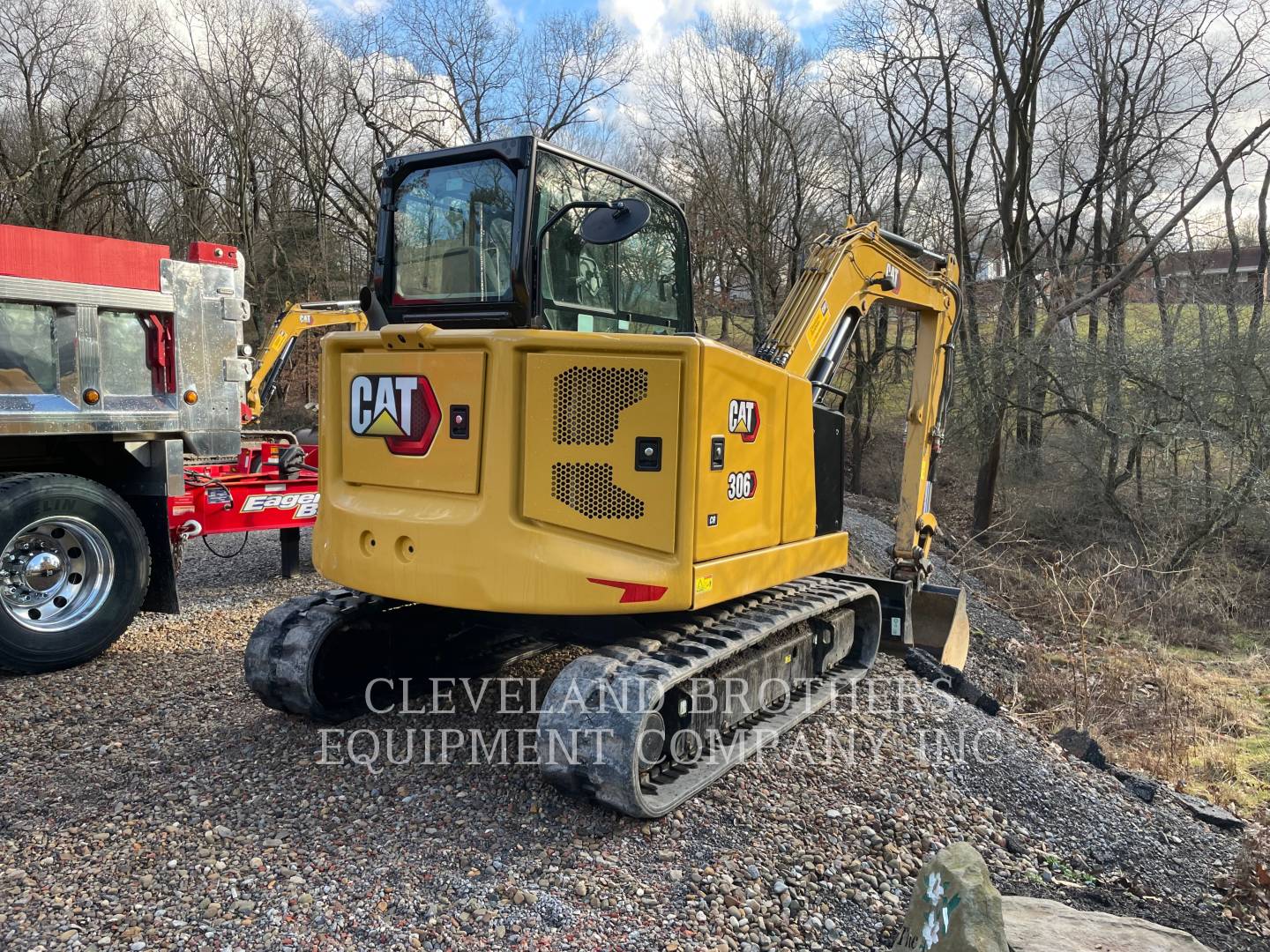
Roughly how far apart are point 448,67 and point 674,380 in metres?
23.2

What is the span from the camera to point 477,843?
3482 millimetres

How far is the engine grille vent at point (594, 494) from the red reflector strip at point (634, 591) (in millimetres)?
270

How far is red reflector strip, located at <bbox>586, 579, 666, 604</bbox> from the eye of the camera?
3643 mm

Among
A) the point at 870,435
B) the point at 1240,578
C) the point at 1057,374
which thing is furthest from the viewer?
the point at 870,435

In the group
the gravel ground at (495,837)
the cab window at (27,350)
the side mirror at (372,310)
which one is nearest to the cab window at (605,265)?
the side mirror at (372,310)

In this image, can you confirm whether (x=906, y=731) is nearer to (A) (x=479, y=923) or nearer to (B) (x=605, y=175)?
(A) (x=479, y=923)

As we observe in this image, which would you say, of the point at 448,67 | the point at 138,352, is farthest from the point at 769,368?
the point at 448,67

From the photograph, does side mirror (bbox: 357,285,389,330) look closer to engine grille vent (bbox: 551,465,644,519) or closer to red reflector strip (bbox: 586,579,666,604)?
engine grille vent (bbox: 551,465,644,519)

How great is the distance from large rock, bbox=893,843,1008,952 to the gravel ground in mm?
391

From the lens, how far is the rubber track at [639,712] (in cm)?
343

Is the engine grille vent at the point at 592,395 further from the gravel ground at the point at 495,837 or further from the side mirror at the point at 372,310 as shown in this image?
the gravel ground at the point at 495,837

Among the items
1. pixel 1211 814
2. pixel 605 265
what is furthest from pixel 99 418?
pixel 1211 814

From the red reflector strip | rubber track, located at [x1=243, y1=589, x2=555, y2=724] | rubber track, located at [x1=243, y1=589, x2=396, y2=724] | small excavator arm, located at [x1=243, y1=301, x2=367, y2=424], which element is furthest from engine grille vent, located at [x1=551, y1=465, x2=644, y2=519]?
small excavator arm, located at [x1=243, y1=301, x2=367, y2=424]

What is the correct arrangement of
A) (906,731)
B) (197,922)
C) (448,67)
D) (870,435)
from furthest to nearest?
(448,67)
(870,435)
(906,731)
(197,922)
